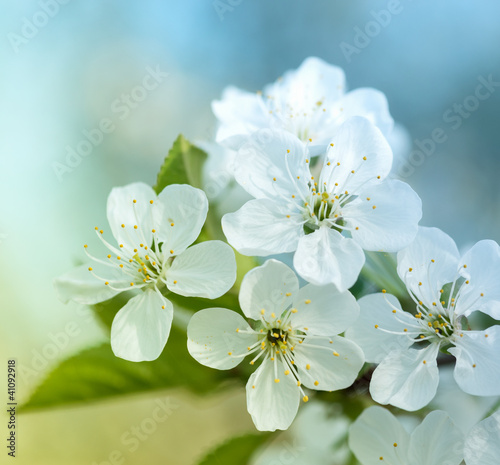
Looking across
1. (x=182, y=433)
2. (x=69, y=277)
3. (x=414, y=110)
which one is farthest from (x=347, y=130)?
(x=414, y=110)

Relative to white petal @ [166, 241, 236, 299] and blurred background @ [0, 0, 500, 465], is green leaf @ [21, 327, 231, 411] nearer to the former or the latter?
white petal @ [166, 241, 236, 299]

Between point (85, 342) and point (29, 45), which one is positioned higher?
point (29, 45)

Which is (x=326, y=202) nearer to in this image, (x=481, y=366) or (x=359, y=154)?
(x=359, y=154)

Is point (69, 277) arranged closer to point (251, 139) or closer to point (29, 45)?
point (251, 139)

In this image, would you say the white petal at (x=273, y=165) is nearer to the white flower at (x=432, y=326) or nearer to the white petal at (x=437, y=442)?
the white flower at (x=432, y=326)

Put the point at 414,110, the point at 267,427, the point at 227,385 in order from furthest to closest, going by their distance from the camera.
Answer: the point at 414,110
the point at 227,385
the point at 267,427

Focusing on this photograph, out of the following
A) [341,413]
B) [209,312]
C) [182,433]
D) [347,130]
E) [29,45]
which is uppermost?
[29,45]
